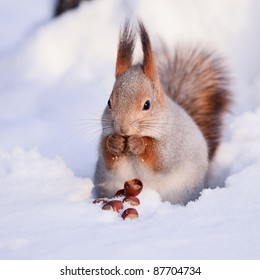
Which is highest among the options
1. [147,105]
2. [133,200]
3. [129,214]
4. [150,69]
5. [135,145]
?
[150,69]

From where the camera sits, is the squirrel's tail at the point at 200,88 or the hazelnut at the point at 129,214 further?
the squirrel's tail at the point at 200,88

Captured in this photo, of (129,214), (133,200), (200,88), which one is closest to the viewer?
(129,214)

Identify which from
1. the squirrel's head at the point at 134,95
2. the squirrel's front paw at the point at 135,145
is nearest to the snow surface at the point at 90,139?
the squirrel's front paw at the point at 135,145

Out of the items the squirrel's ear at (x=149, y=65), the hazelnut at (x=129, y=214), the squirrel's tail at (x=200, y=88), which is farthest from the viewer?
the squirrel's tail at (x=200, y=88)

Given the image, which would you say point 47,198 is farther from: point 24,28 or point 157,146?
point 24,28

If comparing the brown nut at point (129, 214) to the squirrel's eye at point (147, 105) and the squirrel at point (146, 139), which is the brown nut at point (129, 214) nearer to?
the squirrel at point (146, 139)

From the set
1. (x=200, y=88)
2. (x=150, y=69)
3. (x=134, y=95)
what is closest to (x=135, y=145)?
(x=134, y=95)

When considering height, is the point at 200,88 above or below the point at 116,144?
above

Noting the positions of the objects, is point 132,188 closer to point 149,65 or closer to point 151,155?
point 151,155
